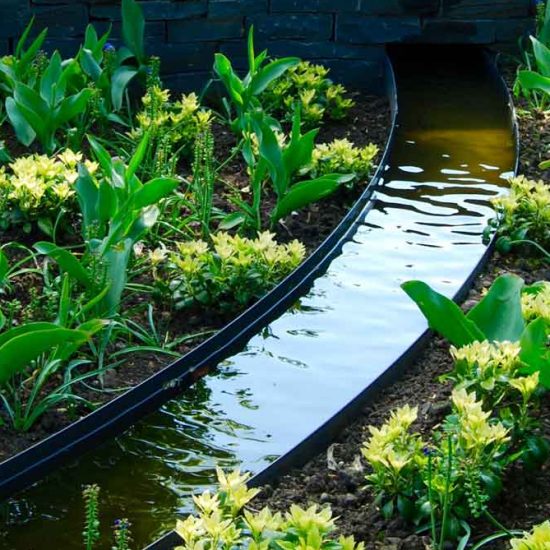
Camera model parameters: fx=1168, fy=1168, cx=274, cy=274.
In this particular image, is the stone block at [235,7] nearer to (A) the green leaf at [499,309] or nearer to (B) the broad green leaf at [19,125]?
(B) the broad green leaf at [19,125]

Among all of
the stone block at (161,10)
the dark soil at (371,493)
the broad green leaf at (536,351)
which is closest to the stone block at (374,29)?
the stone block at (161,10)

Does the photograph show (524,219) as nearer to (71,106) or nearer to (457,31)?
(71,106)

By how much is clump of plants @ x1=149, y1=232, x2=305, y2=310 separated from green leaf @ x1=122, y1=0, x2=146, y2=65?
6.31ft

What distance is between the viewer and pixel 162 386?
3.29 m

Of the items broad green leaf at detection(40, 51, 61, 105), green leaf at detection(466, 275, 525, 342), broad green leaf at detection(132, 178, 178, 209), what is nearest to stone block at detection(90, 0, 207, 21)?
broad green leaf at detection(40, 51, 61, 105)

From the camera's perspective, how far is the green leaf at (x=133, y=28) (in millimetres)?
5367

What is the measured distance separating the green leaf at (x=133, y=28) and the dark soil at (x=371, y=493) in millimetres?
2547

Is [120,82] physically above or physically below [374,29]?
below

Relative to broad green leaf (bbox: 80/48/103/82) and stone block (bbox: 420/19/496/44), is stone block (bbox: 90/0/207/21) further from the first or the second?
stone block (bbox: 420/19/496/44)

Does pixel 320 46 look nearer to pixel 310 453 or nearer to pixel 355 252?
pixel 355 252

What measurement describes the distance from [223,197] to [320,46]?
1.78 m

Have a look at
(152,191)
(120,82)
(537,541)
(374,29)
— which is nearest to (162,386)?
(152,191)

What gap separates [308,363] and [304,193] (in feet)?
2.77

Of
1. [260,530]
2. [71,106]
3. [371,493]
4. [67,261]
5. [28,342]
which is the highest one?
[71,106]
